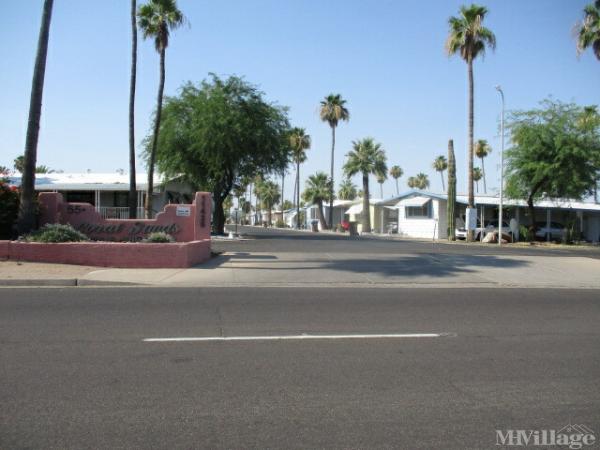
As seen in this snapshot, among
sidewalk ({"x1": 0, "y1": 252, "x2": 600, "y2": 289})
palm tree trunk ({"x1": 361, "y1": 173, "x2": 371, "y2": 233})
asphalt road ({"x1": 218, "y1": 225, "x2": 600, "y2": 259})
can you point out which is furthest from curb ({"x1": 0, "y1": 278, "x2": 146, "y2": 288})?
palm tree trunk ({"x1": 361, "y1": 173, "x2": 371, "y2": 233})

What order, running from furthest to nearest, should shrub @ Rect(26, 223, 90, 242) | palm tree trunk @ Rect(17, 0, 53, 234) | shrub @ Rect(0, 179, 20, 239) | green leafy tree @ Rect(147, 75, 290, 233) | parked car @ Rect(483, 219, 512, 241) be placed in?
parked car @ Rect(483, 219, 512, 241) < green leafy tree @ Rect(147, 75, 290, 233) < shrub @ Rect(0, 179, 20, 239) < palm tree trunk @ Rect(17, 0, 53, 234) < shrub @ Rect(26, 223, 90, 242)

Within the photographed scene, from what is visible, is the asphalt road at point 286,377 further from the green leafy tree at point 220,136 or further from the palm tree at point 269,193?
the palm tree at point 269,193

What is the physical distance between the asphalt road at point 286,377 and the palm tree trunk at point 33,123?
8.00m

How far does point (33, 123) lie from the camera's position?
16.9 metres

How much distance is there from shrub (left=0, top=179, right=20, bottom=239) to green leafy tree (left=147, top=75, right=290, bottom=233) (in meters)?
14.3

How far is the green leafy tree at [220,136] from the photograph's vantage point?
31.8m

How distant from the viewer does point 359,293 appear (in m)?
12.3

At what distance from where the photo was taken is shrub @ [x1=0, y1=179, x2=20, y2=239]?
1762cm

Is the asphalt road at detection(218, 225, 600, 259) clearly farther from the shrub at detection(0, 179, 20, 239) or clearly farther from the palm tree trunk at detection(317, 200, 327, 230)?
the palm tree trunk at detection(317, 200, 327, 230)

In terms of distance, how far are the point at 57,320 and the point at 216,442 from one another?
539 cm

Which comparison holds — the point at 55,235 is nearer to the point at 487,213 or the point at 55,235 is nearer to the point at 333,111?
the point at 487,213

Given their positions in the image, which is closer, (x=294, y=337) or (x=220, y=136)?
(x=294, y=337)

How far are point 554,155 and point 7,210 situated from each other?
3046 centimetres

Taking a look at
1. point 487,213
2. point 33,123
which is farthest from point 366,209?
point 33,123
